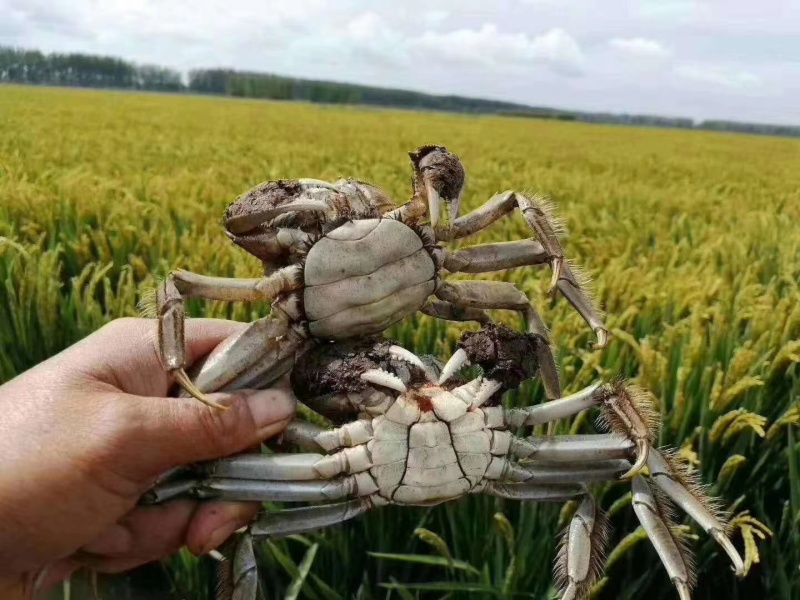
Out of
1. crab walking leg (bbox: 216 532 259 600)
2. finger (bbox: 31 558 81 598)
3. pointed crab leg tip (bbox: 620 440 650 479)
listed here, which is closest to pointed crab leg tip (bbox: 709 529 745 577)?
pointed crab leg tip (bbox: 620 440 650 479)

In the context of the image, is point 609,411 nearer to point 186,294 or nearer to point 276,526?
point 276,526

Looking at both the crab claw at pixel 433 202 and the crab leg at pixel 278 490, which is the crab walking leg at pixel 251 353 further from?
the crab claw at pixel 433 202

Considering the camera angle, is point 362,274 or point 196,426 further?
point 196,426

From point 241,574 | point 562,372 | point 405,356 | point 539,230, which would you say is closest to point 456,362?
point 405,356

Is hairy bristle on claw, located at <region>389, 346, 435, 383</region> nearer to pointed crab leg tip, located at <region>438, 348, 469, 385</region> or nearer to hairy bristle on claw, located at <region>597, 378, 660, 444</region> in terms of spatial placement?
pointed crab leg tip, located at <region>438, 348, 469, 385</region>

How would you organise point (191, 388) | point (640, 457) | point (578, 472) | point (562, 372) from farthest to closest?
point (562, 372)
point (578, 472)
point (640, 457)
point (191, 388)

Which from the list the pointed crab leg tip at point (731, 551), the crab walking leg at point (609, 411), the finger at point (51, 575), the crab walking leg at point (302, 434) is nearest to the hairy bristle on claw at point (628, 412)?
the crab walking leg at point (609, 411)

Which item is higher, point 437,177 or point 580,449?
point 437,177

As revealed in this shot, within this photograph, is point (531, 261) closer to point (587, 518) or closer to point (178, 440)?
point (587, 518)
